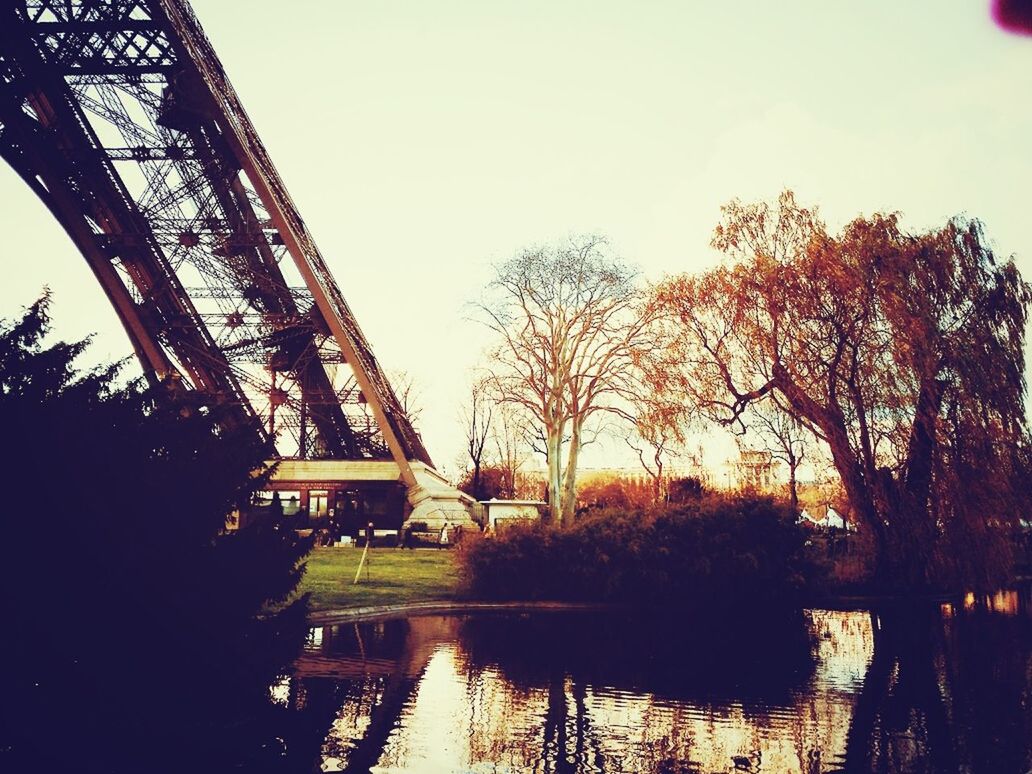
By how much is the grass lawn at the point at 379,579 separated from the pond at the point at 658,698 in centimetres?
172

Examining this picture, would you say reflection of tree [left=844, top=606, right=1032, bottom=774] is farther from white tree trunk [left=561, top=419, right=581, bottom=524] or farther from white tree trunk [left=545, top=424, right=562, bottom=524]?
white tree trunk [left=561, top=419, right=581, bottom=524]

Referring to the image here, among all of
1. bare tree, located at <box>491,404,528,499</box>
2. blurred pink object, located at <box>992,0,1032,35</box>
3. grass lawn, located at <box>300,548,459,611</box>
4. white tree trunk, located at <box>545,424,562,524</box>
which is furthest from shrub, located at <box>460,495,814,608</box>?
bare tree, located at <box>491,404,528,499</box>

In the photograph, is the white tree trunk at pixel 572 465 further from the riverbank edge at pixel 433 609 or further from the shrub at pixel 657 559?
the riverbank edge at pixel 433 609

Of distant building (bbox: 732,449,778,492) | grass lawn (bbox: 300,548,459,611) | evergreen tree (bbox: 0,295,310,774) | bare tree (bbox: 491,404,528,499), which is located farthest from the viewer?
bare tree (bbox: 491,404,528,499)

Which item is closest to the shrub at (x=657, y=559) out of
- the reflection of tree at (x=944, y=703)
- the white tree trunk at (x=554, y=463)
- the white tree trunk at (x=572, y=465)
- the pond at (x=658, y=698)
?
the pond at (x=658, y=698)

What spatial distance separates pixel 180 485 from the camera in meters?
5.25

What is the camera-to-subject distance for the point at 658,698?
9383 millimetres

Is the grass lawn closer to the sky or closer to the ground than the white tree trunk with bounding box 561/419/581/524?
closer to the ground

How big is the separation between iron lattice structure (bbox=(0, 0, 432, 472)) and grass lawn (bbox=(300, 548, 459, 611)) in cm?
417

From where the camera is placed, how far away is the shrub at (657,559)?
59.0 ft

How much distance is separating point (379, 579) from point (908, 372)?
11.6 meters

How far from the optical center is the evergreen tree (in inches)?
182

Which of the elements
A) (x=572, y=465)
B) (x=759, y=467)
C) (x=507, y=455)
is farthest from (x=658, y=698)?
(x=507, y=455)

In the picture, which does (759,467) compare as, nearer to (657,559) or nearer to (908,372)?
(908,372)
